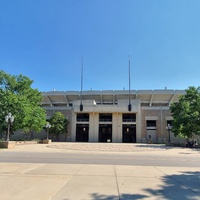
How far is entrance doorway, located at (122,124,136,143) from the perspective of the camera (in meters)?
51.5

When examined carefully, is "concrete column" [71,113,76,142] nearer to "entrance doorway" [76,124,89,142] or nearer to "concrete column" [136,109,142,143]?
"entrance doorway" [76,124,89,142]

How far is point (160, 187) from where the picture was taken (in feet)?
22.3

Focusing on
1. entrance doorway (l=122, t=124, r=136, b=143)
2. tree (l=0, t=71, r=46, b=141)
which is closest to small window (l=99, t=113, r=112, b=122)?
entrance doorway (l=122, t=124, r=136, b=143)

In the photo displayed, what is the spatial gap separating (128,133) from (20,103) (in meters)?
27.7

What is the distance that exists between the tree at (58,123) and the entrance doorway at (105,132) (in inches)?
336

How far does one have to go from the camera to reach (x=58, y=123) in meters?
50.0

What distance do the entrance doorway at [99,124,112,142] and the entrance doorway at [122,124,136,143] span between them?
3.36 m

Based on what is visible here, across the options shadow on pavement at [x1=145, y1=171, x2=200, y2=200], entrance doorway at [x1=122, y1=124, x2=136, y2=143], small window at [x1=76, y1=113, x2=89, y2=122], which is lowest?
shadow on pavement at [x1=145, y1=171, x2=200, y2=200]

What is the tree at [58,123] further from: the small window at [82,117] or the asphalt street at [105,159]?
the asphalt street at [105,159]

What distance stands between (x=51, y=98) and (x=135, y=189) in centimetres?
6034

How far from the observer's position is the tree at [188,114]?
1310 inches

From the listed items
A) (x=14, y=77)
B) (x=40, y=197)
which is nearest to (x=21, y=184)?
(x=40, y=197)

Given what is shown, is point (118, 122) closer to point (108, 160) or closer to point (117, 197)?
point (108, 160)

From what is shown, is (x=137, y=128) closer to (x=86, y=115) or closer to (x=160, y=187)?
(x=86, y=115)
